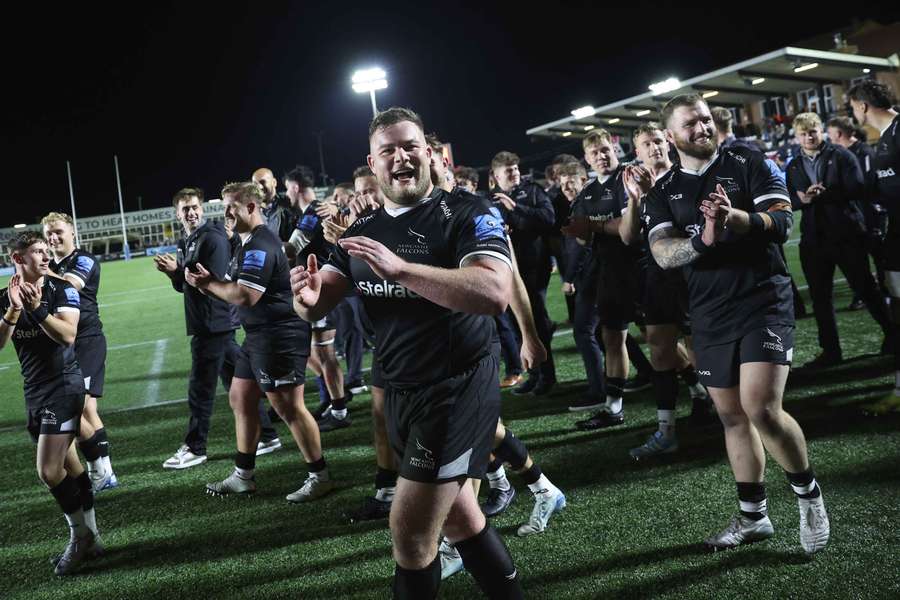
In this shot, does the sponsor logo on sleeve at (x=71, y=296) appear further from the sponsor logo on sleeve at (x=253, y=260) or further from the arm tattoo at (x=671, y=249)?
the arm tattoo at (x=671, y=249)

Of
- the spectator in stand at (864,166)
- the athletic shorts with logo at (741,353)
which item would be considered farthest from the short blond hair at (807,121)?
the athletic shorts with logo at (741,353)

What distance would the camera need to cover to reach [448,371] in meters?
2.63

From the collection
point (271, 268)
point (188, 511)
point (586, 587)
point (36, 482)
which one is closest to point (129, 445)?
point (36, 482)

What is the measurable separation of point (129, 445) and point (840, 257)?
728 centimetres

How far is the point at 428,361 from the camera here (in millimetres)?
2631

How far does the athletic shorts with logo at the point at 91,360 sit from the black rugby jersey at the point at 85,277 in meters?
0.07

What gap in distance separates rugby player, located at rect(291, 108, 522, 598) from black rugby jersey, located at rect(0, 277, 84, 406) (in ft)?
8.44

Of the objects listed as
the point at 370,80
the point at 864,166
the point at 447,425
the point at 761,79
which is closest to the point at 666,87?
the point at 761,79

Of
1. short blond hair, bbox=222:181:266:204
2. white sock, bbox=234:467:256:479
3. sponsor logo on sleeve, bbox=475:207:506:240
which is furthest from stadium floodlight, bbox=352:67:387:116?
sponsor logo on sleeve, bbox=475:207:506:240

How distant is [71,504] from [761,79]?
2422 centimetres

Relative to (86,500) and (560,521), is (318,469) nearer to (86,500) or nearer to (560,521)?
(86,500)

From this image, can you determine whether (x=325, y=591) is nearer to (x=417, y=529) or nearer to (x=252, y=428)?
(x=417, y=529)

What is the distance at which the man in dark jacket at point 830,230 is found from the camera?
260 inches

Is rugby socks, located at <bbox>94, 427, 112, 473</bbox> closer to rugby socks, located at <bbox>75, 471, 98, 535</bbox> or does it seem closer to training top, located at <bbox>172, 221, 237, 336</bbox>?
training top, located at <bbox>172, 221, 237, 336</bbox>
